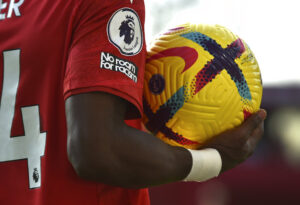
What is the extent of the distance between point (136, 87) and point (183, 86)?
0.40m

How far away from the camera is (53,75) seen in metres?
1.96

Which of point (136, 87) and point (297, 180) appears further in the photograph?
point (297, 180)

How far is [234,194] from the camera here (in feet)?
28.5

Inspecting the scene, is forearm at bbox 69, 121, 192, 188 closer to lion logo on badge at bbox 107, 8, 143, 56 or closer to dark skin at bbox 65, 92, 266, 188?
dark skin at bbox 65, 92, 266, 188

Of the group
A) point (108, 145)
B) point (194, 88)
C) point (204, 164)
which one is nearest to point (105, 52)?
point (108, 145)

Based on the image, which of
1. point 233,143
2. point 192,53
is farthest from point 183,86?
point 233,143

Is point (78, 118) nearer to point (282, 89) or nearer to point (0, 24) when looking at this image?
point (0, 24)

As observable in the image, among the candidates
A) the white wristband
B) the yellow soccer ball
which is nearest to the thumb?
the yellow soccer ball

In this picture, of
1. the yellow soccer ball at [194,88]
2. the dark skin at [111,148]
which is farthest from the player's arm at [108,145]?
the yellow soccer ball at [194,88]

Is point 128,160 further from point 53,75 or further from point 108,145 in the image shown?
point 53,75

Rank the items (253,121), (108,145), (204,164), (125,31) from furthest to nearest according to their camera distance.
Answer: (253,121) < (204,164) < (125,31) < (108,145)

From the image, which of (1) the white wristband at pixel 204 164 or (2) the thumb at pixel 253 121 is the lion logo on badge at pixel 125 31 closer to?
(1) the white wristband at pixel 204 164

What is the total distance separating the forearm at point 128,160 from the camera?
5.88 feet

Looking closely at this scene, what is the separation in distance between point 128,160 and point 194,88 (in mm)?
584
